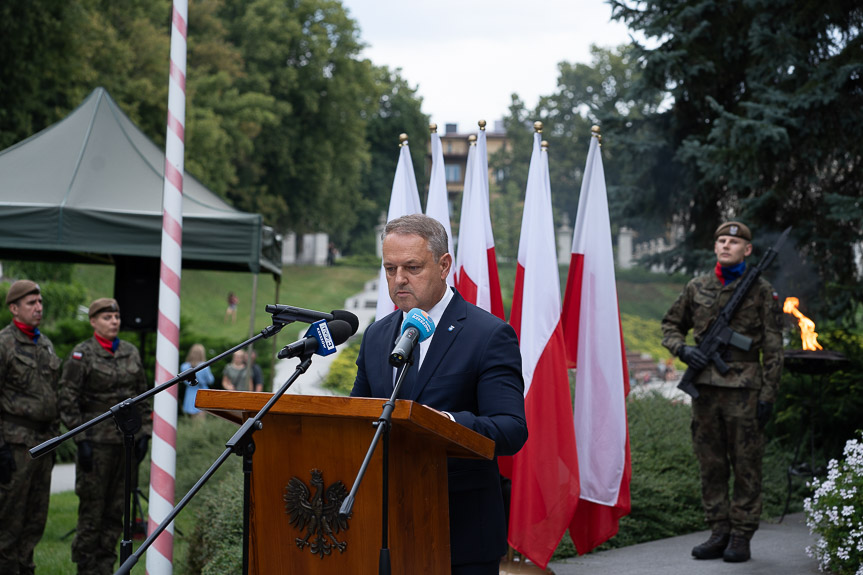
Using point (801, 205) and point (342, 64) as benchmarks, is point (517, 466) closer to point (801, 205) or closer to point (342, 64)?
point (801, 205)

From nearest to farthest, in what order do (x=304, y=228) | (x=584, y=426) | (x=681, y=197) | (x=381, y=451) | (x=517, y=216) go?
1. (x=381, y=451)
2. (x=584, y=426)
3. (x=681, y=197)
4. (x=304, y=228)
5. (x=517, y=216)

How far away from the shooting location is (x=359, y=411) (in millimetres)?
2848

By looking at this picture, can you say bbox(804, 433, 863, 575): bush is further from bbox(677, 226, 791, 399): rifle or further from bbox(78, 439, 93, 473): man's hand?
bbox(78, 439, 93, 473): man's hand

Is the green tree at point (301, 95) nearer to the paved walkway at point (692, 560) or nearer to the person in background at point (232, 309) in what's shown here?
the person in background at point (232, 309)

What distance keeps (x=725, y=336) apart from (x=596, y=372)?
3.34 ft

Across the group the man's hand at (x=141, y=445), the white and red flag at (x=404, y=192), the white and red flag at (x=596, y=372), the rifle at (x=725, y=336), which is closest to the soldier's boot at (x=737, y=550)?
the white and red flag at (x=596, y=372)

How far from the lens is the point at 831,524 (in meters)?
6.36

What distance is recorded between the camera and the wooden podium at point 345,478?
115 inches

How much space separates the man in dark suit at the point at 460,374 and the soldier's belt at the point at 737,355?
3.99 meters

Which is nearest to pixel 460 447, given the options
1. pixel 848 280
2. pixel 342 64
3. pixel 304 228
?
pixel 848 280

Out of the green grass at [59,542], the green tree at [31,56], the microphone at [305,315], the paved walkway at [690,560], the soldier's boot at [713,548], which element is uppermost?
the green tree at [31,56]

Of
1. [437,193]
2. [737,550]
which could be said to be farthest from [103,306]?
[737,550]

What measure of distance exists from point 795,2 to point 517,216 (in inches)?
1947

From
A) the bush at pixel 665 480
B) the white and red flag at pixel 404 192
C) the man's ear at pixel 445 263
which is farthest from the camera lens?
the bush at pixel 665 480
